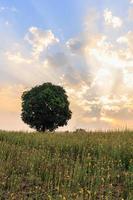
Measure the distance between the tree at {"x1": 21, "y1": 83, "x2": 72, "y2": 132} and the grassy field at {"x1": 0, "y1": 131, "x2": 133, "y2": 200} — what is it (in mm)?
42585

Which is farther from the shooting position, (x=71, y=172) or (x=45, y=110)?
(x=45, y=110)

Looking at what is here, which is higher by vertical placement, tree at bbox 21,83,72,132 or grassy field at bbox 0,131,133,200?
tree at bbox 21,83,72,132

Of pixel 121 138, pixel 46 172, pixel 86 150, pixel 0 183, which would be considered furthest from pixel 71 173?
pixel 121 138

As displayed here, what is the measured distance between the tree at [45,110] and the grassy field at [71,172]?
1677 inches

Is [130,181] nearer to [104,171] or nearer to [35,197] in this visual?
[104,171]

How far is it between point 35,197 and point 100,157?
4475 mm

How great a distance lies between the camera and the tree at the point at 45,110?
6194 centimetres

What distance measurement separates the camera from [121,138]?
20.3 metres

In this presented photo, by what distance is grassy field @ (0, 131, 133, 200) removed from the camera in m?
12.7

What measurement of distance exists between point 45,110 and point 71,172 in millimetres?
48463

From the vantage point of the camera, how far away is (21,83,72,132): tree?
61938mm

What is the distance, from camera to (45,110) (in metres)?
62.4

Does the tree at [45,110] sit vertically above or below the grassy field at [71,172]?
above

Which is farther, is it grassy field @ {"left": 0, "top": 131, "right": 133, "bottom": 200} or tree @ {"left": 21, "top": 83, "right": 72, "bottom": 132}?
tree @ {"left": 21, "top": 83, "right": 72, "bottom": 132}
